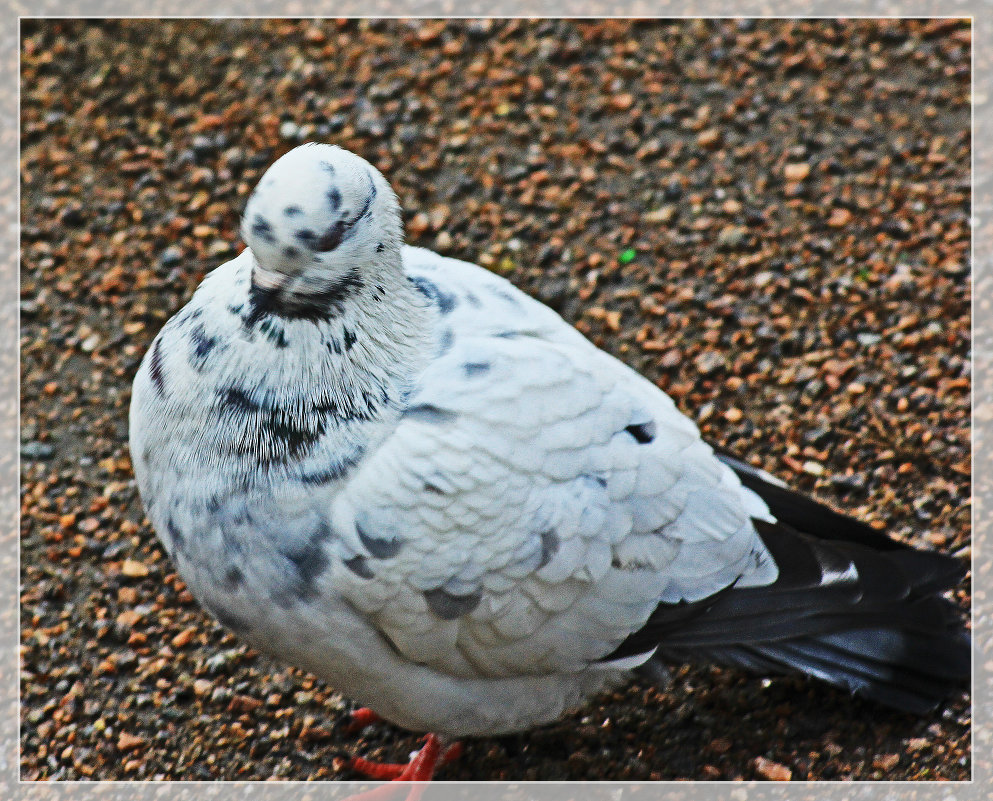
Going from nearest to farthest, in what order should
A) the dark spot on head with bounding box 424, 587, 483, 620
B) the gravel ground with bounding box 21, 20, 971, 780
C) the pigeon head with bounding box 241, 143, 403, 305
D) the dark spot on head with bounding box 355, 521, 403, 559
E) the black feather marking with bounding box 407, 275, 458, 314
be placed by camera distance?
the pigeon head with bounding box 241, 143, 403, 305, the dark spot on head with bounding box 355, 521, 403, 559, the dark spot on head with bounding box 424, 587, 483, 620, the black feather marking with bounding box 407, 275, 458, 314, the gravel ground with bounding box 21, 20, 971, 780

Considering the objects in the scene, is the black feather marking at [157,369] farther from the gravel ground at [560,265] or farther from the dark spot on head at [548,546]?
the gravel ground at [560,265]

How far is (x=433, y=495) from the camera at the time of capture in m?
2.93

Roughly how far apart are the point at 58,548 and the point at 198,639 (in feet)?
2.58

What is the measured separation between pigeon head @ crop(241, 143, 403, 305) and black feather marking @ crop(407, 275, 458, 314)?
49 cm

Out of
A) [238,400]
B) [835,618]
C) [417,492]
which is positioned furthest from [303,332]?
[835,618]

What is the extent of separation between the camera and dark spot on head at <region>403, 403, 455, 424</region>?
119 inches

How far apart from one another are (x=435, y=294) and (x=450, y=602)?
3.08 ft

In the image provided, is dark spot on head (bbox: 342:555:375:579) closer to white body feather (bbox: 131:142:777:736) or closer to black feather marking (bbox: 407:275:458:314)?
white body feather (bbox: 131:142:777:736)

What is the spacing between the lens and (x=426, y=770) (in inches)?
150

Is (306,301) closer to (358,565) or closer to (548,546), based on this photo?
(358,565)

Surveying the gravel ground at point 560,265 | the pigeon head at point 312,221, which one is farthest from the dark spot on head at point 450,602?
the gravel ground at point 560,265

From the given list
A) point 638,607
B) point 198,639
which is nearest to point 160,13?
point 198,639

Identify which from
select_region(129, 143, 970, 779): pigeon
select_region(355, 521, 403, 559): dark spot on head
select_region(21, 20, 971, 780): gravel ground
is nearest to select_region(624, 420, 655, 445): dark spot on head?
select_region(129, 143, 970, 779): pigeon

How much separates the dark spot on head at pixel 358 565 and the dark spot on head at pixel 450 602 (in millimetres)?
190
